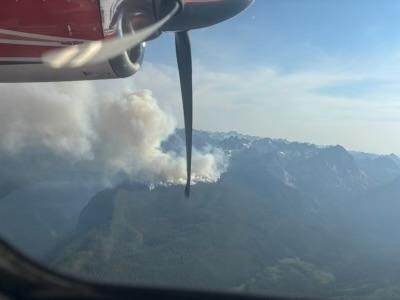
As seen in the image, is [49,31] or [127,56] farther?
[127,56]

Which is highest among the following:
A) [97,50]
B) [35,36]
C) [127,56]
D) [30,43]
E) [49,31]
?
[49,31]

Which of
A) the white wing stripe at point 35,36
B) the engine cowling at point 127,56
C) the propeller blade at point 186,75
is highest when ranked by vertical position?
the white wing stripe at point 35,36

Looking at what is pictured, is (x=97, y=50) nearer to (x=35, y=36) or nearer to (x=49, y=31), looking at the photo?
(x=49, y=31)

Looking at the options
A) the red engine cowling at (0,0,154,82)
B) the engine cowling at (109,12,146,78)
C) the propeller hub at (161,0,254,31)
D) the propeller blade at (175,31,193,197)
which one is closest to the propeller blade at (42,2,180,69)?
the red engine cowling at (0,0,154,82)

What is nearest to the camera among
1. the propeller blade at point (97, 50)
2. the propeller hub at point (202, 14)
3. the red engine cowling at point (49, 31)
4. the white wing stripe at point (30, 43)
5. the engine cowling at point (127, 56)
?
the red engine cowling at point (49, 31)

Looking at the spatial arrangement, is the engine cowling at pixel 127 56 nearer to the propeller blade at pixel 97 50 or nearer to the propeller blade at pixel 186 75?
the propeller blade at pixel 97 50

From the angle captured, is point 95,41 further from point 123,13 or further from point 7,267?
point 7,267

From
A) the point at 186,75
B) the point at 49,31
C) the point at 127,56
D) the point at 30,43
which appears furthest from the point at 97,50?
the point at 186,75

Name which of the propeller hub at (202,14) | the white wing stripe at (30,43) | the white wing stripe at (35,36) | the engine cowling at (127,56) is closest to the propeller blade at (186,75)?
the propeller hub at (202,14)
